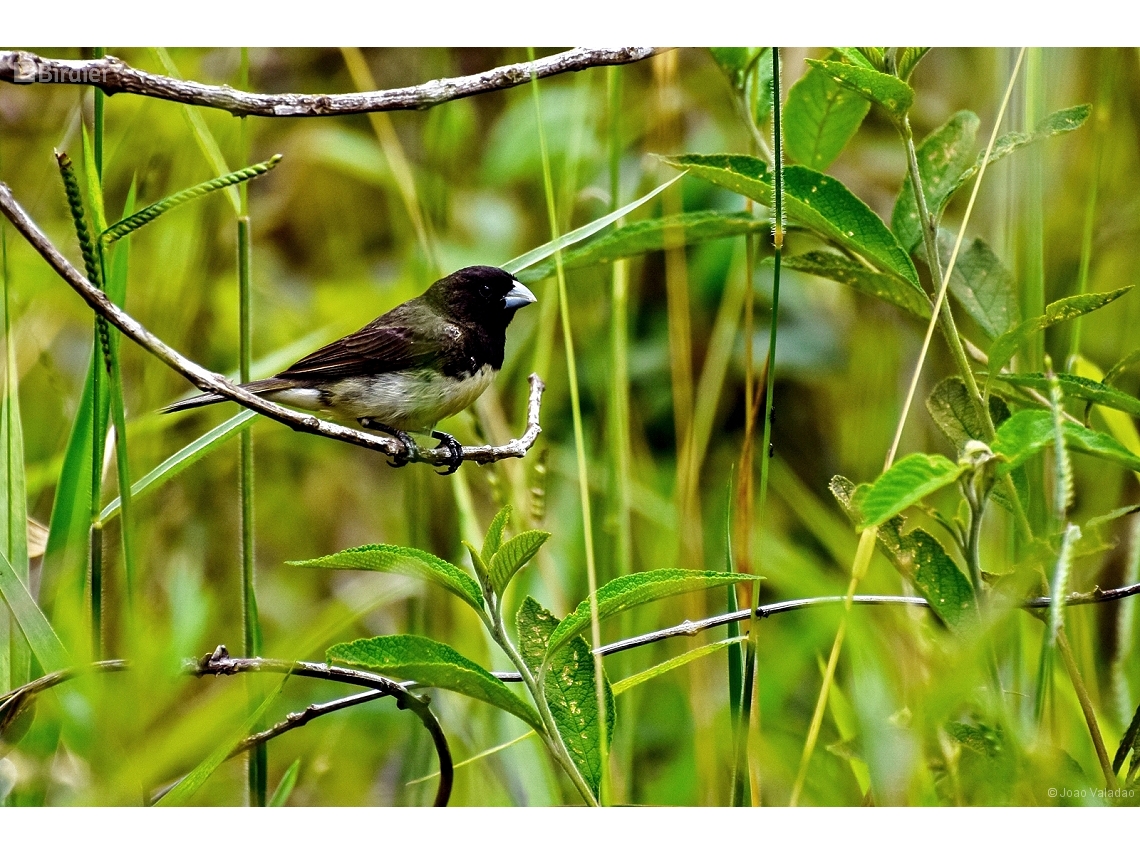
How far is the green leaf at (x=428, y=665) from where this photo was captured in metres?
1.27

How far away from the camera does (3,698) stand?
1.55 metres

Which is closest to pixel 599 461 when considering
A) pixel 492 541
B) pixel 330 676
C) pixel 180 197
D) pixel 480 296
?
pixel 480 296

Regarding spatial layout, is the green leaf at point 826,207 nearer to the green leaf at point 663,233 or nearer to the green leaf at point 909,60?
the green leaf at point 663,233

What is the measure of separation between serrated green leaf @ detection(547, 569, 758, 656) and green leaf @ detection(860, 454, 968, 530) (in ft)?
0.62

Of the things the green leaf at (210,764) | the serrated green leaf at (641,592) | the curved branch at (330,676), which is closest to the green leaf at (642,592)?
the serrated green leaf at (641,592)

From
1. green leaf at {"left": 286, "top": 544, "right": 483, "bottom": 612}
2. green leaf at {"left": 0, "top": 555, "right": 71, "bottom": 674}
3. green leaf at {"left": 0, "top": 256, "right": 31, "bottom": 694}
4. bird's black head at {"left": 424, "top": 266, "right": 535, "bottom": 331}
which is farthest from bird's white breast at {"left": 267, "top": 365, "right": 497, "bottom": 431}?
green leaf at {"left": 286, "top": 544, "right": 483, "bottom": 612}

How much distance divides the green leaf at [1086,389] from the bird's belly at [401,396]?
0.98m

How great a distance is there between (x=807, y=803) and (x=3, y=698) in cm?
121

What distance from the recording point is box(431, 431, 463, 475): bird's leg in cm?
181

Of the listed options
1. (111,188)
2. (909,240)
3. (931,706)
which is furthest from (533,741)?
(111,188)

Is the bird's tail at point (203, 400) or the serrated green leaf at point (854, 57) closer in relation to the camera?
the serrated green leaf at point (854, 57)

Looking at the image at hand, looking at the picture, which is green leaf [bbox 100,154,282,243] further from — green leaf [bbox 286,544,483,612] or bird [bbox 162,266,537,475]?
bird [bbox 162,266,537,475]

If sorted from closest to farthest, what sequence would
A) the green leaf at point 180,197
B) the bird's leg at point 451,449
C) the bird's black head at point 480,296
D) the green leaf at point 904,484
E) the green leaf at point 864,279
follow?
the green leaf at point 904,484, the green leaf at point 180,197, the green leaf at point 864,279, the bird's leg at point 451,449, the bird's black head at point 480,296

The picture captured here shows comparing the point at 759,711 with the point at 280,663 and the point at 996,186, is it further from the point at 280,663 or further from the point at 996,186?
the point at 996,186
